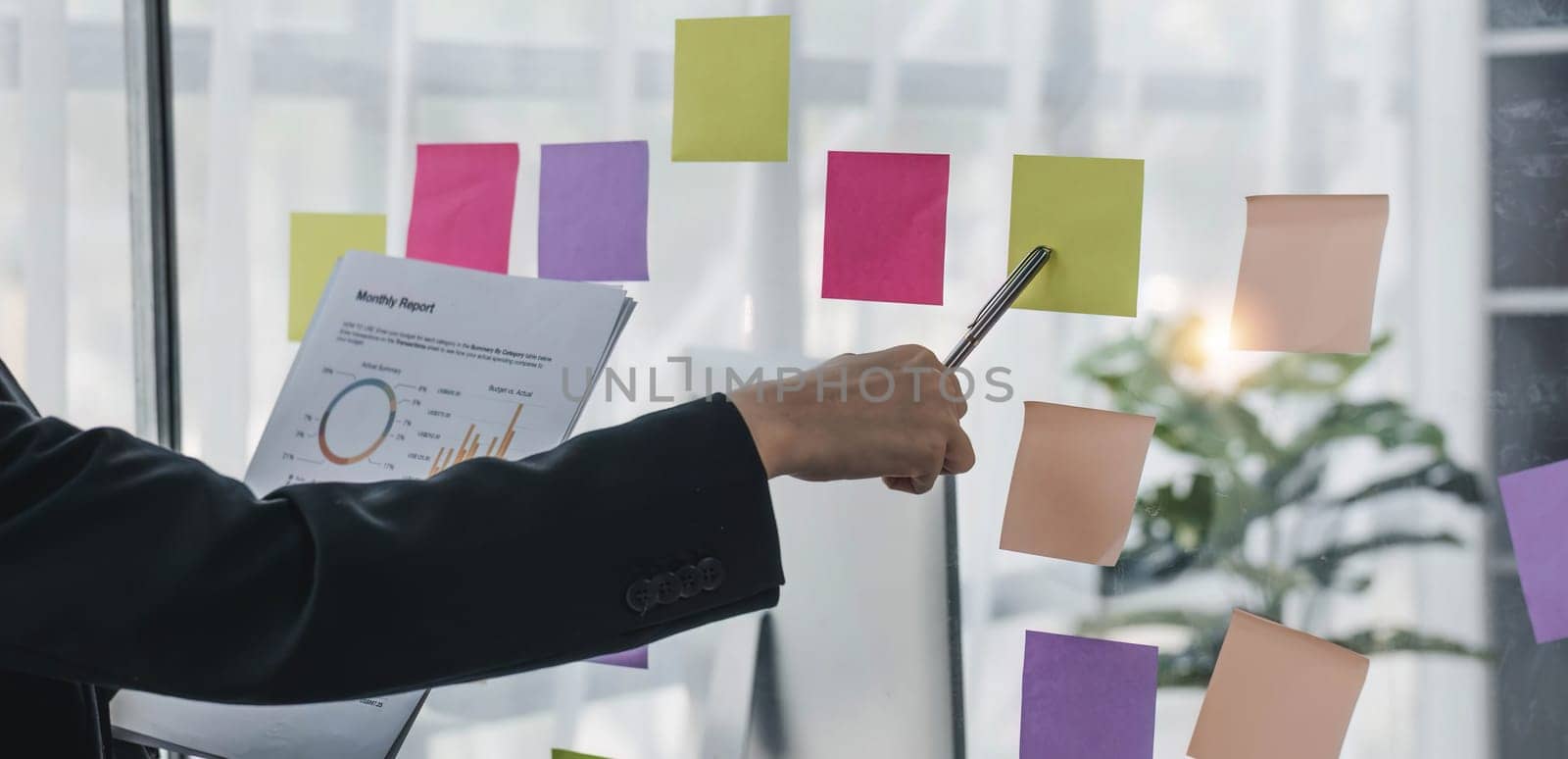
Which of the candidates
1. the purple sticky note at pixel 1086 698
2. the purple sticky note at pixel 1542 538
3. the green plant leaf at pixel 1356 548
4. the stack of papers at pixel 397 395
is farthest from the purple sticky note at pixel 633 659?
the purple sticky note at pixel 1542 538

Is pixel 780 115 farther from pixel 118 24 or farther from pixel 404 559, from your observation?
pixel 118 24

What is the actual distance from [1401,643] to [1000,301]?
29cm

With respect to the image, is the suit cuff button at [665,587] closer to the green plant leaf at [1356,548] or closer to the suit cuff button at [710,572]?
the suit cuff button at [710,572]

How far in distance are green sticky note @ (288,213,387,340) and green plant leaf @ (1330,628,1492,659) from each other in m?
0.69

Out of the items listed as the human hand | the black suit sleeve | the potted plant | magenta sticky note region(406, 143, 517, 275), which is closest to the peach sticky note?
the potted plant

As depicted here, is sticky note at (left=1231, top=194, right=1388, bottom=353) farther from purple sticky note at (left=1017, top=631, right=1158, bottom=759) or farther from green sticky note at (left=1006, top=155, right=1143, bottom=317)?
purple sticky note at (left=1017, top=631, right=1158, bottom=759)

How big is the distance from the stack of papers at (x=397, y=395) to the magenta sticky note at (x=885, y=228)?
0.45 ft

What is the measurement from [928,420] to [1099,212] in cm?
18

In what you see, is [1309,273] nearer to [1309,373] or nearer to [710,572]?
[1309,373]

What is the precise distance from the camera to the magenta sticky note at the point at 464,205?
82 cm

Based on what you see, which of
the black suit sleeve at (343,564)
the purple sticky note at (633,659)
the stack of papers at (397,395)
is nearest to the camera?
the black suit sleeve at (343,564)

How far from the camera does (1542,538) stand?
Result: 1.96 feet

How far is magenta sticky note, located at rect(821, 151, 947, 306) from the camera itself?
70 centimetres

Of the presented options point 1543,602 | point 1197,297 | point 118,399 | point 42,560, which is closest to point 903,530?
point 1197,297
